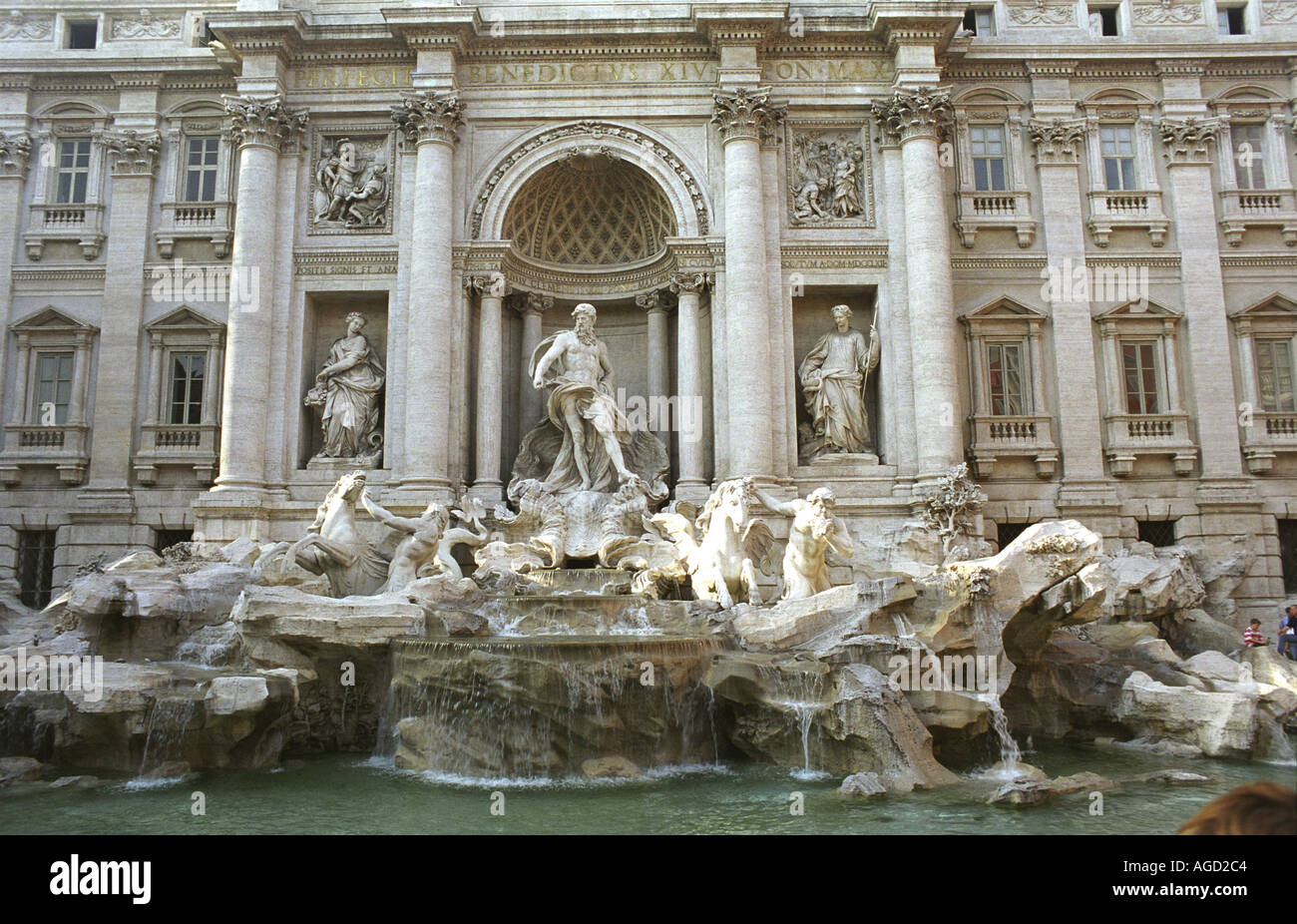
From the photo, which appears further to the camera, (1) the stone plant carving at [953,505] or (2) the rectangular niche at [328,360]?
(2) the rectangular niche at [328,360]

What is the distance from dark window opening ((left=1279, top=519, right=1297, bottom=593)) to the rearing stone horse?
58.7 feet

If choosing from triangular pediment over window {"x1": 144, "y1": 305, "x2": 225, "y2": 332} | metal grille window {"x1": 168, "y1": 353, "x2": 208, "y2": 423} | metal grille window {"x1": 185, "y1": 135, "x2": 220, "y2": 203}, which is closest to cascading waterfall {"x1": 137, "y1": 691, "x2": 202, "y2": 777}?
metal grille window {"x1": 168, "y1": 353, "x2": 208, "y2": 423}

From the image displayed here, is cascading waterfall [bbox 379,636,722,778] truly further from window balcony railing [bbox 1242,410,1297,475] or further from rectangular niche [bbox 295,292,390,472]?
window balcony railing [bbox 1242,410,1297,475]

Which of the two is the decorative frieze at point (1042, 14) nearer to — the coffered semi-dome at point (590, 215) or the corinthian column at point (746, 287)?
the corinthian column at point (746, 287)

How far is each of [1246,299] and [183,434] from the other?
74.3 ft

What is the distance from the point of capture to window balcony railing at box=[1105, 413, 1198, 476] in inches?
741

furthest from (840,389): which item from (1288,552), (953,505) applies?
(1288,552)

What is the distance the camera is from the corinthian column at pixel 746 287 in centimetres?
1783

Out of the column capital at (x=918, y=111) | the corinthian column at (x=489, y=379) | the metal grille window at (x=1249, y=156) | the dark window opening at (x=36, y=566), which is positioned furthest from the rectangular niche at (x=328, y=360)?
the metal grille window at (x=1249, y=156)

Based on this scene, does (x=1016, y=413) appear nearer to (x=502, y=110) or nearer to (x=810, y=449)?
(x=810, y=449)

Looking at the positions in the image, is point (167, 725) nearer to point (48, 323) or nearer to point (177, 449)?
point (177, 449)

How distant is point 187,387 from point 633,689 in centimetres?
1362

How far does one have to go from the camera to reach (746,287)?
1816 centimetres

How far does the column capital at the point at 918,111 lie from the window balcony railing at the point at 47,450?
714 inches
